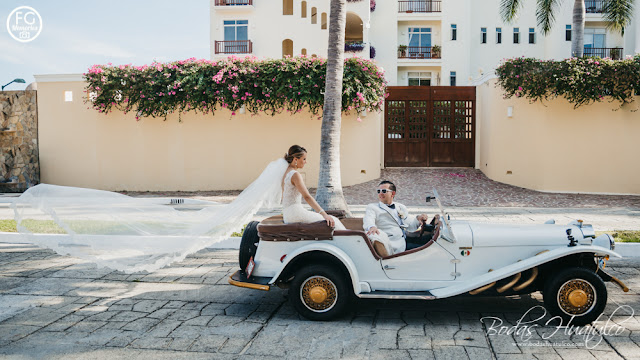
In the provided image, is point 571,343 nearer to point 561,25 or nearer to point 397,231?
point 397,231

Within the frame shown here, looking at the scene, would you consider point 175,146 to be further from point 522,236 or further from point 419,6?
point 419,6

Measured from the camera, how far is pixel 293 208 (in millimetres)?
5125

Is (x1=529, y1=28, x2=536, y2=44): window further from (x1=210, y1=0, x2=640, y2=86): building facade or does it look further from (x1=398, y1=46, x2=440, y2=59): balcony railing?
(x1=398, y1=46, x2=440, y2=59): balcony railing

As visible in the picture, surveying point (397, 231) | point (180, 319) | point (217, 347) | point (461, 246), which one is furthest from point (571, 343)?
point (180, 319)

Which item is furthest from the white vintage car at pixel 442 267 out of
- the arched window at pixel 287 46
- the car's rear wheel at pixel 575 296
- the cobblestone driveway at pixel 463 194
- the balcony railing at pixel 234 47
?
the arched window at pixel 287 46

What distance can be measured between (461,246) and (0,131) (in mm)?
17407

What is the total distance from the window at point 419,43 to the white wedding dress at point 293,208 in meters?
30.8

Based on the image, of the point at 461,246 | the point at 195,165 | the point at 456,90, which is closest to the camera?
the point at 461,246

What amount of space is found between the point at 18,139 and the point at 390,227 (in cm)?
1633

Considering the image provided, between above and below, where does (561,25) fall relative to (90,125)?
above

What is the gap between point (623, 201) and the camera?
13.9 meters

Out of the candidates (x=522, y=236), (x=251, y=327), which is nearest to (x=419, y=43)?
(x=522, y=236)

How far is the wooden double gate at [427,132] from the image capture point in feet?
61.3

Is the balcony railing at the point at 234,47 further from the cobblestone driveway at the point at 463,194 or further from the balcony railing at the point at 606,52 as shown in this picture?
the balcony railing at the point at 606,52
